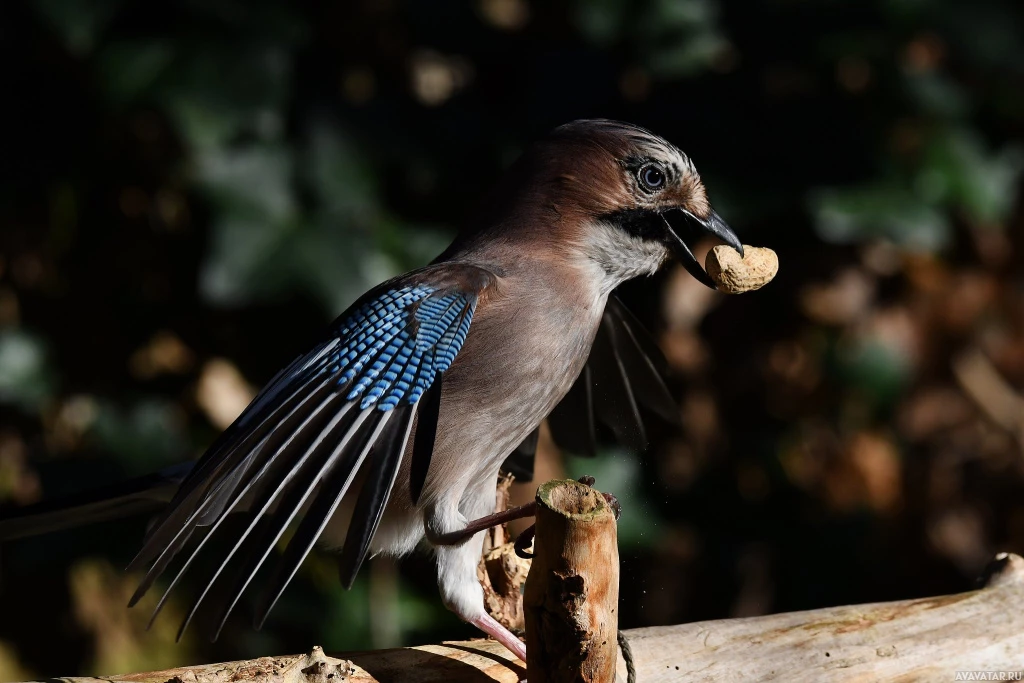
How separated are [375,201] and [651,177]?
0.84 metres

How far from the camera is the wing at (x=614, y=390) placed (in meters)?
2.79

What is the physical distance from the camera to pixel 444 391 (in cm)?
230

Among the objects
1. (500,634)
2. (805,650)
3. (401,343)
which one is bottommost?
(805,650)

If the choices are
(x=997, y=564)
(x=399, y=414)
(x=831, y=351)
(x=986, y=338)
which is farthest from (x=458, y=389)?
(x=986, y=338)

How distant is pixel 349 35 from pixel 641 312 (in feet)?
→ 3.57

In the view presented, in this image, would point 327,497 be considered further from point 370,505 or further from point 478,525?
point 478,525

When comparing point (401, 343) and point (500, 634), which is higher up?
point (401, 343)

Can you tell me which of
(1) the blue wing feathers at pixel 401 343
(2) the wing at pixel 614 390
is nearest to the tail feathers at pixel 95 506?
(1) the blue wing feathers at pixel 401 343

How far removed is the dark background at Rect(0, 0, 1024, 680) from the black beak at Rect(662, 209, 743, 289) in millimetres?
632

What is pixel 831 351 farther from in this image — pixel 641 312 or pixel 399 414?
pixel 399 414

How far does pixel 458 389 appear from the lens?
7.52 ft

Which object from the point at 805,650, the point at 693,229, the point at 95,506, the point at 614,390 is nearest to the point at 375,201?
the point at 614,390

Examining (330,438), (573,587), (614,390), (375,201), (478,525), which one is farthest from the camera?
(375,201)

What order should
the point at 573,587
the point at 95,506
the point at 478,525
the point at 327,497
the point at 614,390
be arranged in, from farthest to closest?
the point at 614,390 < the point at 95,506 < the point at 478,525 < the point at 327,497 < the point at 573,587
